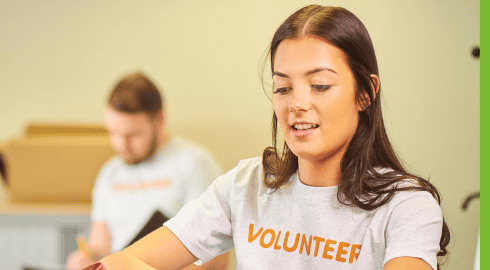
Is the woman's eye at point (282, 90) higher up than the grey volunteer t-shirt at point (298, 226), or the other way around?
the woman's eye at point (282, 90)

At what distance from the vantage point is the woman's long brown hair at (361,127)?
1.93 ft

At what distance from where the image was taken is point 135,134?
1.48 metres

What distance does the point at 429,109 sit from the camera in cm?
111

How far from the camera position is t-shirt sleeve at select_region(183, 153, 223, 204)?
1.38 meters

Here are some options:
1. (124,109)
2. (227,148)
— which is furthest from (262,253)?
(227,148)

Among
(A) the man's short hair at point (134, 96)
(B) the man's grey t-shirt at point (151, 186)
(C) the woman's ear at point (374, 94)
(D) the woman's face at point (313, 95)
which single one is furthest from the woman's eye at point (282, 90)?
(A) the man's short hair at point (134, 96)

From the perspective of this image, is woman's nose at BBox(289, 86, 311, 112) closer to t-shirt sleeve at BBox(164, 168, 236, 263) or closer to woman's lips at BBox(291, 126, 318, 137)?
woman's lips at BBox(291, 126, 318, 137)

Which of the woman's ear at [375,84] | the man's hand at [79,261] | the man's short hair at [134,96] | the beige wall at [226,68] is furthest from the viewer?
the man's short hair at [134,96]

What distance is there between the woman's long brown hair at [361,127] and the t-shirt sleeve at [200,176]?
78cm

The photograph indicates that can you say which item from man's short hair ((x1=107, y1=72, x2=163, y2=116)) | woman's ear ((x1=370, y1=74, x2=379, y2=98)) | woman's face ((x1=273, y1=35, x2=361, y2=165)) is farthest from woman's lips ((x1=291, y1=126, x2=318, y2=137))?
man's short hair ((x1=107, y1=72, x2=163, y2=116))

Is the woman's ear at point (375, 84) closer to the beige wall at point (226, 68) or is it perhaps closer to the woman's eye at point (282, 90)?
the woman's eye at point (282, 90)

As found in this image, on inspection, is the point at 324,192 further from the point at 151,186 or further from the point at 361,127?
the point at 151,186

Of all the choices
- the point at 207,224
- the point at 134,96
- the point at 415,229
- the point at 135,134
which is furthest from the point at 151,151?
the point at 415,229

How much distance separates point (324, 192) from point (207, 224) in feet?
0.62
